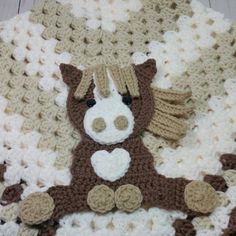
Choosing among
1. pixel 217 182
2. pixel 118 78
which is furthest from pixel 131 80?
pixel 217 182

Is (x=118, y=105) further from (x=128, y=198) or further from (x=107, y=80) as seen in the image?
(x=128, y=198)

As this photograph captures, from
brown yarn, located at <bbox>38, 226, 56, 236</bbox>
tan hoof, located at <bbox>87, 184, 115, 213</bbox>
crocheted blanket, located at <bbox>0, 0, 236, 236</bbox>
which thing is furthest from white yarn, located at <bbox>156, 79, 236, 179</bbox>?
brown yarn, located at <bbox>38, 226, 56, 236</bbox>

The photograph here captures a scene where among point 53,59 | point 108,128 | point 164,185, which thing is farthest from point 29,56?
point 164,185

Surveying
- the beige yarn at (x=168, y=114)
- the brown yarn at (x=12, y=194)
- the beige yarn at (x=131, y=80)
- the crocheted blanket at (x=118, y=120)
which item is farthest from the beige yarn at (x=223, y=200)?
the brown yarn at (x=12, y=194)

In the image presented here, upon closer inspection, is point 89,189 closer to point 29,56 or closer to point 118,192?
point 118,192

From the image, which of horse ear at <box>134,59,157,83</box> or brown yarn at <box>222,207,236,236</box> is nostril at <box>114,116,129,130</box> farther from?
brown yarn at <box>222,207,236,236</box>

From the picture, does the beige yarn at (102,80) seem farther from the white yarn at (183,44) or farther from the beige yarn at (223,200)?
the beige yarn at (223,200)
